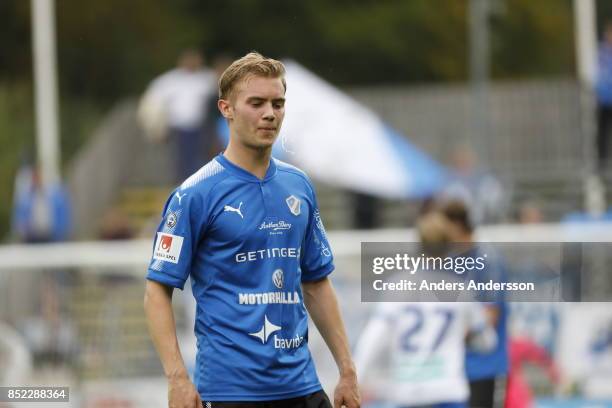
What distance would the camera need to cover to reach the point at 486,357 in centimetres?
927

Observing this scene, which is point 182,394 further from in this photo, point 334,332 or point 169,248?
point 334,332

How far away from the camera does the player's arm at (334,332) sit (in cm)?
632

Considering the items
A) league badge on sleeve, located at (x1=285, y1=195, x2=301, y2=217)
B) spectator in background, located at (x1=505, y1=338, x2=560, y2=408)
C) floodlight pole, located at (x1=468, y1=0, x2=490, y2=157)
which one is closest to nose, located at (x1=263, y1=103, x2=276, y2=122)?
league badge on sleeve, located at (x1=285, y1=195, x2=301, y2=217)

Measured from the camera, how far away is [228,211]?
611 centimetres

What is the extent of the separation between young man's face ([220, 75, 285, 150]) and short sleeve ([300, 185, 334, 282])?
397mm

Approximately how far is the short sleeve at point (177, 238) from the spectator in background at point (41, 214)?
37.1 ft

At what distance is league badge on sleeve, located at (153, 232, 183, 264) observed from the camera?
606cm

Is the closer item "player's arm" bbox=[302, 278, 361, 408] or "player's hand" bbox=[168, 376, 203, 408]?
"player's hand" bbox=[168, 376, 203, 408]

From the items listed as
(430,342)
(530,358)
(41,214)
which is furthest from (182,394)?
(41,214)

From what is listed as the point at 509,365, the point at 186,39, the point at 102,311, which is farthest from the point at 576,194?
the point at 186,39

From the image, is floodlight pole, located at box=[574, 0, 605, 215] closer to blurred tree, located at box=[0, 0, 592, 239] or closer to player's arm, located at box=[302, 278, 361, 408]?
blurred tree, located at box=[0, 0, 592, 239]

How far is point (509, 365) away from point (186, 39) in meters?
20.6

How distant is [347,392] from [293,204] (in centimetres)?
77

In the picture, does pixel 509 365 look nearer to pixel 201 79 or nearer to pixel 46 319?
pixel 46 319
